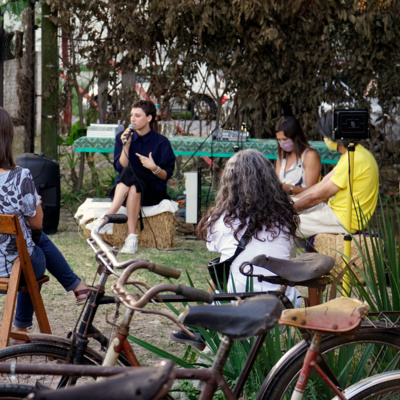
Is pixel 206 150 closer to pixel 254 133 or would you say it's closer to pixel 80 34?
pixel 254 133

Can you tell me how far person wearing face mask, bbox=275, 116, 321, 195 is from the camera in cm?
630

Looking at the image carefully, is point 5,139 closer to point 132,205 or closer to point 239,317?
point 239,317

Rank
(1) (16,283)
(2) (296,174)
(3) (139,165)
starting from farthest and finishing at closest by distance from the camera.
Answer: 1. (3) (139,165)
2. (2) (296,174)
3. (1) (16,283)

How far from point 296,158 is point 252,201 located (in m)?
2.84

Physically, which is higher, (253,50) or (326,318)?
(253,50)

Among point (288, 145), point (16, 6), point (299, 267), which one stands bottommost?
point (299, 267)

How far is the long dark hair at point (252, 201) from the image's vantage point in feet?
11.9

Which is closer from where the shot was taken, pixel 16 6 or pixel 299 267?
pixel 299 267

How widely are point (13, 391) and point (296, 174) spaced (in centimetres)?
465

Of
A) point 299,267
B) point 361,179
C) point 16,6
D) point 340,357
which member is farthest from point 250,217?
point 16,6

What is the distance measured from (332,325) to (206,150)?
530cm

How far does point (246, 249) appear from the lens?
359cm

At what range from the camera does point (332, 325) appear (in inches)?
87.4

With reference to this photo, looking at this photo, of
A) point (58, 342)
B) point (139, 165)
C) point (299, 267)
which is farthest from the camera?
point (139, 165)
